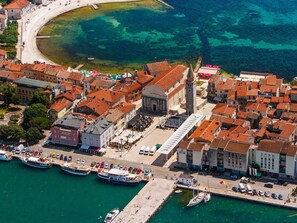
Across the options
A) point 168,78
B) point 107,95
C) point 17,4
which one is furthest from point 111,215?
point 17,4

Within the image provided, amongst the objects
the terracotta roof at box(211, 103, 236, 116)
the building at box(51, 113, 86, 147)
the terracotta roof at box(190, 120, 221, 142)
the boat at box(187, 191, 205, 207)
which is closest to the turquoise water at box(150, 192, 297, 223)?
the boat at box(187, 191, 205, 207)

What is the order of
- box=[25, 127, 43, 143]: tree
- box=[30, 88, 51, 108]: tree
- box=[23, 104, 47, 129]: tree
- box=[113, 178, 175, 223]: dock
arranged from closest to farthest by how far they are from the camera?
1. box=[113, 178, 175, 223]: dock
2. box=[25, 127, 43, 143]: tree
3. box=[23, 104, 47, 129]: tree
4. box=[30, 88, 51, 108]: tree

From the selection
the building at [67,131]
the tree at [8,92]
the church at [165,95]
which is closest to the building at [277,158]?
the church at [165,95]

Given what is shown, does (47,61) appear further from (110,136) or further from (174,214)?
(174,214)

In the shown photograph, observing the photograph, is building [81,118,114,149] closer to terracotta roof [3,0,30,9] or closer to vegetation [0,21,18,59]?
vegetation [0,21,18,59]

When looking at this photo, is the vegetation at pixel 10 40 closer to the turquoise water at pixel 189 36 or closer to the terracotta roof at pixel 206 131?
the turquoise water at pixel 189 36

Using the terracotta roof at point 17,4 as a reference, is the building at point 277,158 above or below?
below

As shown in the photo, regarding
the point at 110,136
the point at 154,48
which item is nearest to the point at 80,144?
the point at 110,136
